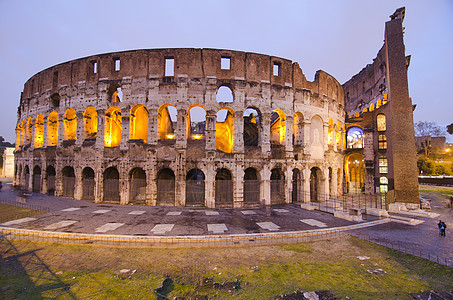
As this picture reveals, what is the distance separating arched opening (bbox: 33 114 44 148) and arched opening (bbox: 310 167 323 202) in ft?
99.0

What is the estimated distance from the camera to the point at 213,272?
629 centimetres

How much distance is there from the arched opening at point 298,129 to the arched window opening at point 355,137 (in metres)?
11.6

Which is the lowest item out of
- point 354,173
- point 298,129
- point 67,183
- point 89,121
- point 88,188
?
point 88,188

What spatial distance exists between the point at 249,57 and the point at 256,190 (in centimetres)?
1171

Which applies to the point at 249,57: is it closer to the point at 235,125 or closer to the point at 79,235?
the point at 235,125

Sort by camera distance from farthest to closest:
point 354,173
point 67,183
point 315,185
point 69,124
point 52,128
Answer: point 354,173, point 52,128, point 315,185, point 69,124, point 67,183

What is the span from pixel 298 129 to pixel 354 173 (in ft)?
56.8

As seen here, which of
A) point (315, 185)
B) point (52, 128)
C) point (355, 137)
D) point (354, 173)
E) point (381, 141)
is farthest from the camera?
point (354, 173)

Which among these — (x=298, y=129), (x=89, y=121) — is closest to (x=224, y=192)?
(x=298, y=129)

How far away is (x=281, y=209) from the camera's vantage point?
49.9 feet

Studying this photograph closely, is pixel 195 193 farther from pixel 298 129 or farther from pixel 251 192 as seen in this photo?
pixel 298 129

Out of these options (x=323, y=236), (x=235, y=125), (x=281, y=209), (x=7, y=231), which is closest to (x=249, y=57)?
(x=235, y=125)

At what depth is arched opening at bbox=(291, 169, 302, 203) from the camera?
18547mm

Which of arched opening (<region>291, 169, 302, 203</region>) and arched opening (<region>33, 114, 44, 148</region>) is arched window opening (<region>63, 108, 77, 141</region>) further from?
arched opening (<region>291, 169, 302, 203</region>)
